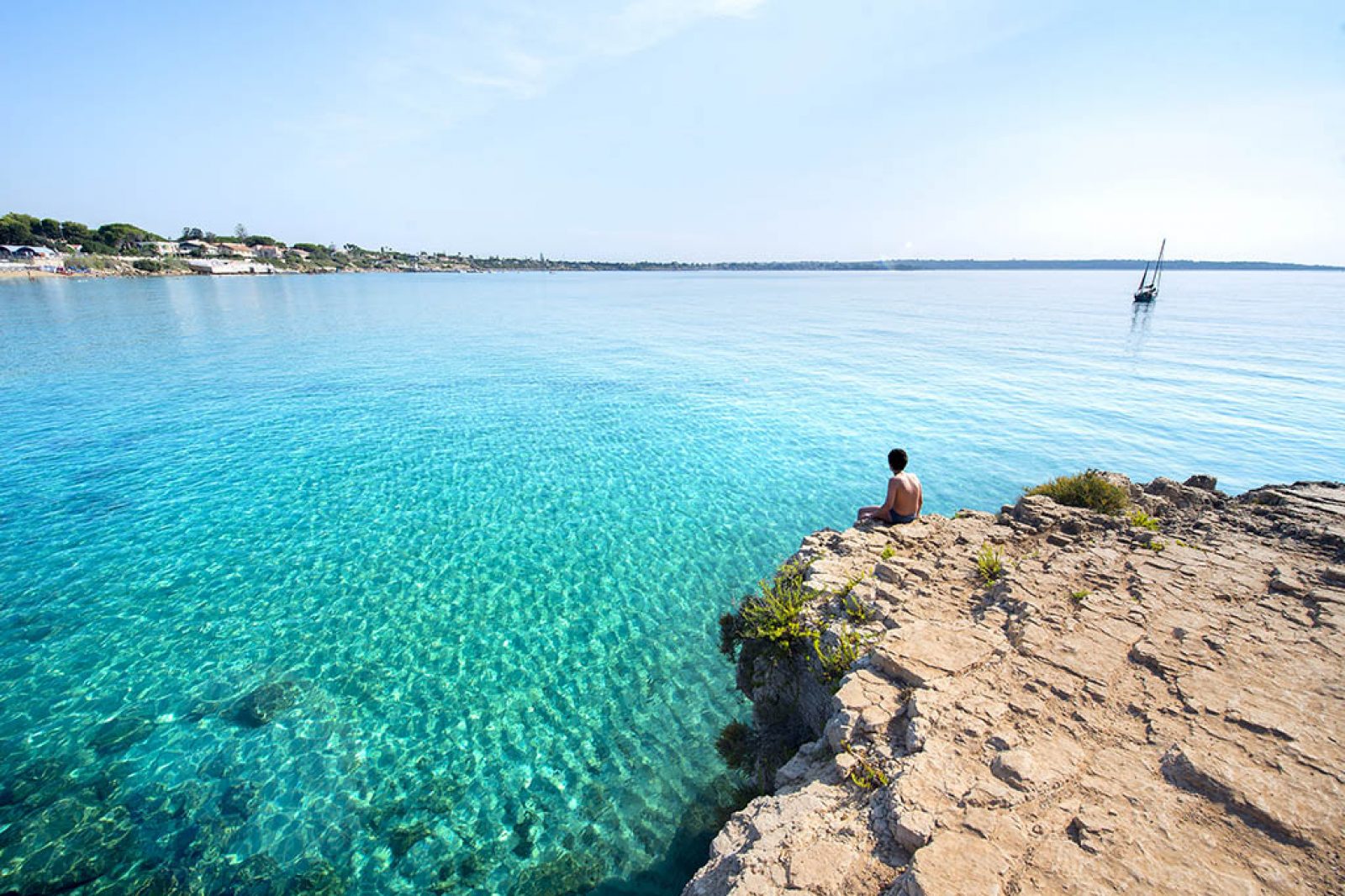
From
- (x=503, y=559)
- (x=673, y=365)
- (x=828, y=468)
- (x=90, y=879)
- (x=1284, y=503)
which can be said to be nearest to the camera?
(x=90, y=879)

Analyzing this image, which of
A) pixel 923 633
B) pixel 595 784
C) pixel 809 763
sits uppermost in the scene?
pixel 923 633

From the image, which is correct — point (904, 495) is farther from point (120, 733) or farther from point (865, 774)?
point (120, 733)

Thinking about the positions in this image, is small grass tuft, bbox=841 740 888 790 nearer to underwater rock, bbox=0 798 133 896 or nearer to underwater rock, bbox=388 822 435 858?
underwater rock, bbox=388 822 435 858

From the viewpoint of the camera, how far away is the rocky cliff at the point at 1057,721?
424cm

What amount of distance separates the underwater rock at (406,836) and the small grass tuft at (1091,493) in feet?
42.6

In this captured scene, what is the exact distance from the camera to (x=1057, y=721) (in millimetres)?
5523

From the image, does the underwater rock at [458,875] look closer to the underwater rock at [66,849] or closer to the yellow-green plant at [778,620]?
the underwater rock at [66,849]

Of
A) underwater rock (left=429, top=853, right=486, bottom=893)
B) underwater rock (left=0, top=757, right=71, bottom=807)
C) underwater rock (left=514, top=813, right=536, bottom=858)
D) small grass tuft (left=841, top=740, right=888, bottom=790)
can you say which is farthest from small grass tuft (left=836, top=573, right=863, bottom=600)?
underwater rock (left=0, top=757, right=71, bottom=807)

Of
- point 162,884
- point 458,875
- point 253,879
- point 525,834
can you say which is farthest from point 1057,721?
point 162,884

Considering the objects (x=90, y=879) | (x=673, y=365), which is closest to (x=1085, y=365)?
(x=673, y=365)

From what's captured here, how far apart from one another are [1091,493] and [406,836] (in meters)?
13.6

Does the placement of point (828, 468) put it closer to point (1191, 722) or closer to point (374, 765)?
point (1191, 722)

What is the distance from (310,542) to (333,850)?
8.83 m

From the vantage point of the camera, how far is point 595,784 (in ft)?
26.9
